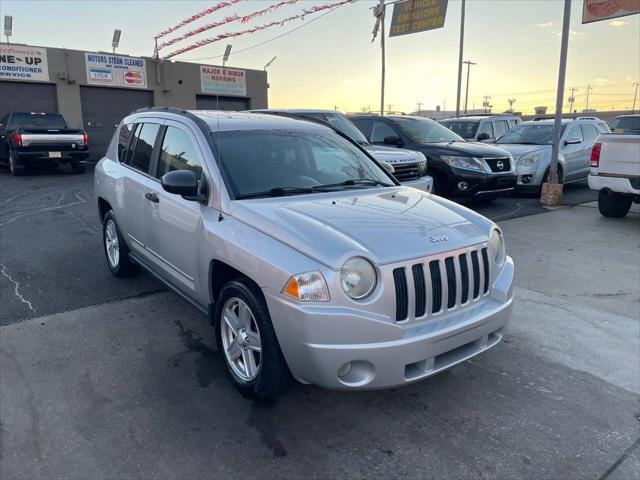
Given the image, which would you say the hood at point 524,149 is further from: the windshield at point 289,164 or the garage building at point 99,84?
the garage building at point 99,84

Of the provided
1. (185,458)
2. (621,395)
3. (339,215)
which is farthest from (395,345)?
(621,395)

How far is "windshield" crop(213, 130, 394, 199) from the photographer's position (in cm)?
355

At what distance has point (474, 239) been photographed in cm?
311

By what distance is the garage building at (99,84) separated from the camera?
20516 millimetres

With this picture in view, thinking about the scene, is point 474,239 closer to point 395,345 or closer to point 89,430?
point 395,345

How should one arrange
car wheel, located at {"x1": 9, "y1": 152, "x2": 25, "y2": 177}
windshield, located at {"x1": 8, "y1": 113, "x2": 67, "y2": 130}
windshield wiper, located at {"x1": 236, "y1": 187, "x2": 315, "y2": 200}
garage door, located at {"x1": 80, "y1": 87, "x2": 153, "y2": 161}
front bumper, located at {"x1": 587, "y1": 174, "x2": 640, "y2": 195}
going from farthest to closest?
garage door, located at {"x1": 80, "y1": 87, "x2": 153, "y2": 161} < windshield, located at {"x1": 8, "y1": 113, "x2": 67, "y2": 130} < car wheel, located at {"x1": 9, "y1": 152, "x2": 25, "y2": 177} < front bumper, located at {"x1": 587, "y1": 174, "x2": 640, "y2": 195} < windshield wiper, located at {"x1": 236, "y1": 187, "x2": 315, "y2": 200}

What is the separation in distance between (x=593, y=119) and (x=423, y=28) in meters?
12.3

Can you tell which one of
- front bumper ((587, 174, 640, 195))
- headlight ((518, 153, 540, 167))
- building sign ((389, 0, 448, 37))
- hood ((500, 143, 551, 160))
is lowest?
front bumper ((587, 174, 640, 195))

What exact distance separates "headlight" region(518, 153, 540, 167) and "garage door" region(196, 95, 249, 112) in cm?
1813

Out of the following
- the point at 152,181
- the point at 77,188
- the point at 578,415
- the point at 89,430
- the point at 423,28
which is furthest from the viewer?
the point at 423,28

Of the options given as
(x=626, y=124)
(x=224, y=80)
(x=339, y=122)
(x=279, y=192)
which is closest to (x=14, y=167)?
(x=339, y=122)

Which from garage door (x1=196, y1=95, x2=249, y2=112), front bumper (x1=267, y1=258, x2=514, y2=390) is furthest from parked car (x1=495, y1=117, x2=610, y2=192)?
garage door (x1=196, y1=95, x2=249, y2=112)

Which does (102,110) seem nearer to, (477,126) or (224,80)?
(224,80)

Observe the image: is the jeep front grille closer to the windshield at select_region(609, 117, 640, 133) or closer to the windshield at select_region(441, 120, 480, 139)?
the windshield at select_region(441, 120, 480, 139)
